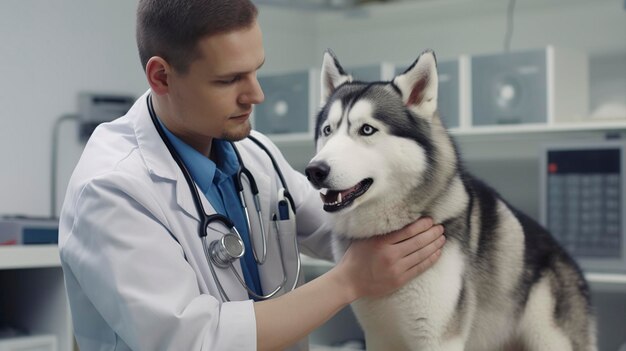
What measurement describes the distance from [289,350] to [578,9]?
2.25 meters

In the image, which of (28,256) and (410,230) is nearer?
(410,230)

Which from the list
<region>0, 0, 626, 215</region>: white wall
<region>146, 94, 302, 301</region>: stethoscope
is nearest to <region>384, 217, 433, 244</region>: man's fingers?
<region>146, 94, 302, 301</region>: stethoscope

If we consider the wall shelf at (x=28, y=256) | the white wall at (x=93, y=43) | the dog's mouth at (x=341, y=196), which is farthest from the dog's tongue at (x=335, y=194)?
the white wall at (x=93, y=43)

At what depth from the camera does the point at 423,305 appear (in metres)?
1.36

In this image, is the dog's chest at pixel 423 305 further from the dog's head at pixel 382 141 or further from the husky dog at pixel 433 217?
the dog's head at pixel 382 141

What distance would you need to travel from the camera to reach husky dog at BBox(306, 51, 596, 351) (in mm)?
1326

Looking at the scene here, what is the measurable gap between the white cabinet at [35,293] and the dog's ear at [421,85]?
1465 millimetres

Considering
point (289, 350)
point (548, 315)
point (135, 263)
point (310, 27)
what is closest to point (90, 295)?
point (135, 263)

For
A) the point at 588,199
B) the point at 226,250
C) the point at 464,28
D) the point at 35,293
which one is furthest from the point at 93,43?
the point at 226,250

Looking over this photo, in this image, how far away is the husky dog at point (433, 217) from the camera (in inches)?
52.2

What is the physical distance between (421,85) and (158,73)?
1.42 feet

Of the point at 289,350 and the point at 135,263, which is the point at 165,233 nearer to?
the point at 135,263

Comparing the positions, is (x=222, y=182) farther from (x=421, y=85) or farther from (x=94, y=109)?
(x=94, y=109)

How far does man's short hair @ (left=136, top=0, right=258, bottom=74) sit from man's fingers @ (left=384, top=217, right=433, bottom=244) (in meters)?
0.42
